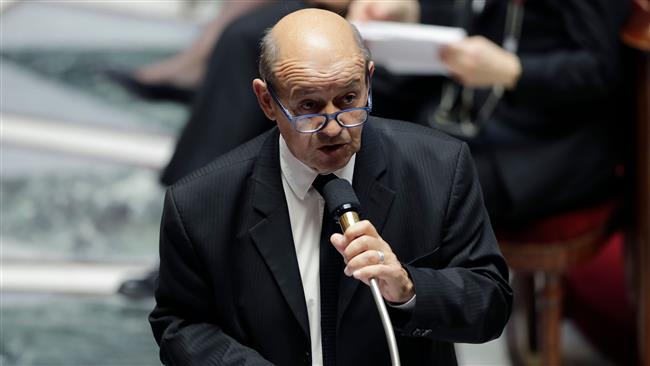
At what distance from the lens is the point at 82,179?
4.46 metres

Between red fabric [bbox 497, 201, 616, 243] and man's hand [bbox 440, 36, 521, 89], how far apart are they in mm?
379

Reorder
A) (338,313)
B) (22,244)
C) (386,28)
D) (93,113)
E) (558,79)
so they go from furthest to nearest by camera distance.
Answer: (93,113) → (22,244) → (558,79) → (386,28) → (338,313)

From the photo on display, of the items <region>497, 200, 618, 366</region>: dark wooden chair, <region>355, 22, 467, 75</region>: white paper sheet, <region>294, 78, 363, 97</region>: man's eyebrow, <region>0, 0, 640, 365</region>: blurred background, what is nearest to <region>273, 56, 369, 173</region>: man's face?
<region>294, 78, 363, 97</region>: man's eyebrow

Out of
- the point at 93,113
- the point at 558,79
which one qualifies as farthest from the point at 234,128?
the point at 93,113

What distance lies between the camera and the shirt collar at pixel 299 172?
180 centimetres

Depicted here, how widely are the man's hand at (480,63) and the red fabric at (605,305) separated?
0.83m

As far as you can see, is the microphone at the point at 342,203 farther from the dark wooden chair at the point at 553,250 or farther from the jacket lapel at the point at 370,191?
the dark wooden chair at the point at 553,250

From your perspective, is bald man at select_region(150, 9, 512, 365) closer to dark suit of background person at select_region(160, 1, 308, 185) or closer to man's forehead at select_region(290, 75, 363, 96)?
man's forehead at select_region(290, 75, 363, 96)

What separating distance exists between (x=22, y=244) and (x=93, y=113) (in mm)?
1076

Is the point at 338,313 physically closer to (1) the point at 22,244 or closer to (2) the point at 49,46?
(1) the point at 22,244

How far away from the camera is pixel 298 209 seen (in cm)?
183

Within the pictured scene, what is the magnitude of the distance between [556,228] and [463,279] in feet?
4.87

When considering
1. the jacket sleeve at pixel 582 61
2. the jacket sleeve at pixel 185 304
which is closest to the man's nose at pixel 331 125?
the jacket sleeve at pixel 185 304

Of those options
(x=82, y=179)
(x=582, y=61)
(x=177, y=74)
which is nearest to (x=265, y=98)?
(x=582, y=61)
